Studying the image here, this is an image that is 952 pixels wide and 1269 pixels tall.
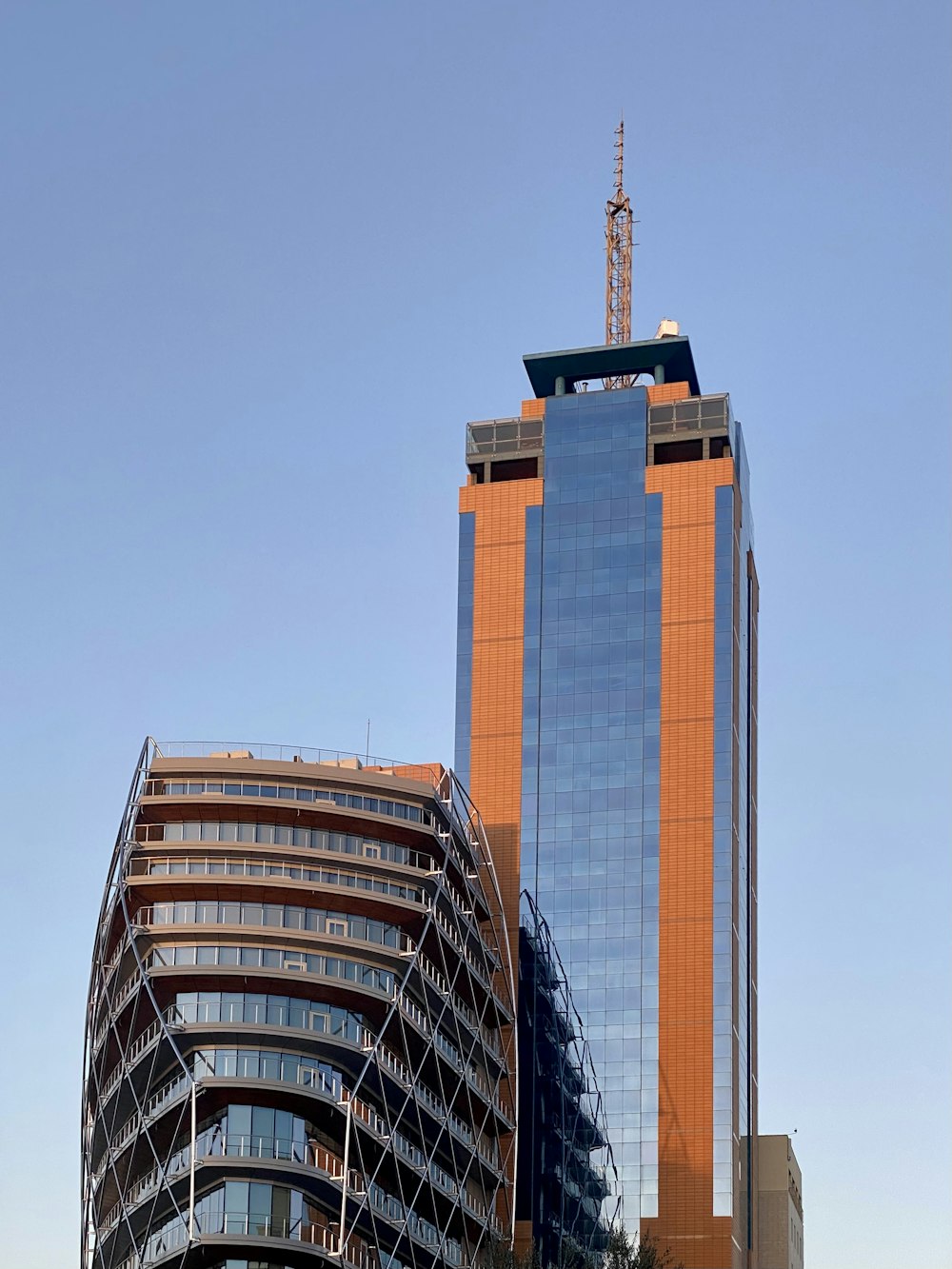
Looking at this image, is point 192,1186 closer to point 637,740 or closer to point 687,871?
point 687,871

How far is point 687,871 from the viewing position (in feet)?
414

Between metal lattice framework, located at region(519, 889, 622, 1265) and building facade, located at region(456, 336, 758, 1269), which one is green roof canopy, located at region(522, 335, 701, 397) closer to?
building facade, located at region(456, 336, 758, 1269)

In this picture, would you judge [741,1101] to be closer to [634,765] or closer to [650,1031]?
[650,1031]

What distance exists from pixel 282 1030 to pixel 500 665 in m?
38.0

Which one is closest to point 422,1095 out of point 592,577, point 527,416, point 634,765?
point 634,765

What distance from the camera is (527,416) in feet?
464

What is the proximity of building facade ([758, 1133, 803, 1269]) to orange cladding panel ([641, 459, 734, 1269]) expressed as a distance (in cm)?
1432

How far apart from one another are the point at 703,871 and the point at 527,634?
1870 centimetres

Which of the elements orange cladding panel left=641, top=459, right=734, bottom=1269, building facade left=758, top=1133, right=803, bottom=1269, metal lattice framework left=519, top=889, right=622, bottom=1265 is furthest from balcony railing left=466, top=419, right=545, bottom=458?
building facade left=758, top=1133, right=803, bottom=1269

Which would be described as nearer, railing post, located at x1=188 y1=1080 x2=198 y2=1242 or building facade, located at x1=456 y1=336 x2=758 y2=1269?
railing post, located at x1=188 y1=1080 x2=198 y2=1242

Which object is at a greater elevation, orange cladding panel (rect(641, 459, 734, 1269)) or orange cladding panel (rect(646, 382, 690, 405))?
orange cladding panel (rect(646, 382, 690, 405))

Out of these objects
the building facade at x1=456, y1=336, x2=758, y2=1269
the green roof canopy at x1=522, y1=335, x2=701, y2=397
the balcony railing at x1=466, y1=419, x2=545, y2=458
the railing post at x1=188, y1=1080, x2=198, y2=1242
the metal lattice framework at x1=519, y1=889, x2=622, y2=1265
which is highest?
the green roof canopy at x1=522, y1=335, x2=701, y2=397

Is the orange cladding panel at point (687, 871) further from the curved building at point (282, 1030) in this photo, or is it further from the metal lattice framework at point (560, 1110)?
the curved building at point (282, 1030)

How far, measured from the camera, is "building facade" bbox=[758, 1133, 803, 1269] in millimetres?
132500
